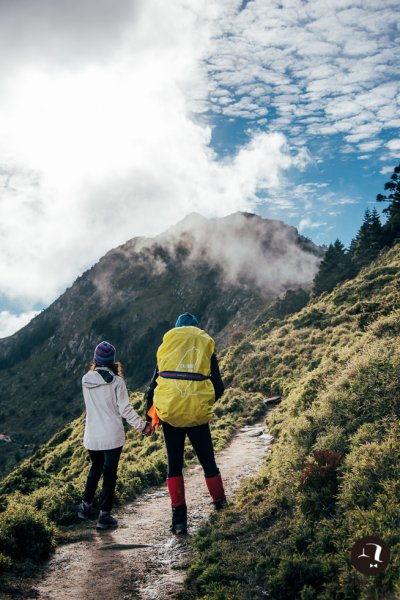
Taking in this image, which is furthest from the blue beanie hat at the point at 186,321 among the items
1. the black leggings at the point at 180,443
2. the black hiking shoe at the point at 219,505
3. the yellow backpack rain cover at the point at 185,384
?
the black hiking shoe at the point at 219,505

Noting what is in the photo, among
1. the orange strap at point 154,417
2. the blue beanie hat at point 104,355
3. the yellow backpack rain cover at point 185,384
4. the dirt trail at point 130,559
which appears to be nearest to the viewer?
the dirt trail at point 130,559

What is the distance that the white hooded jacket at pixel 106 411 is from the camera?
23.2 ft

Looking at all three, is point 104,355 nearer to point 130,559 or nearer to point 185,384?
point 185,384

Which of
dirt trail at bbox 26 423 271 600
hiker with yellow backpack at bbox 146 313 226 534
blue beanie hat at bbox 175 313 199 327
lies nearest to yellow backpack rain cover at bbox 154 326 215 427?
hiker with yellow backpack at bbox 146 313 226 534

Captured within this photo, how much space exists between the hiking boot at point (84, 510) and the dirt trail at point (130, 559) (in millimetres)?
206

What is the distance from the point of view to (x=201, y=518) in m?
7.59

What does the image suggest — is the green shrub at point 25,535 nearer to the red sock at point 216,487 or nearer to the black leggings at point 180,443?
the black leggings at point 180,443

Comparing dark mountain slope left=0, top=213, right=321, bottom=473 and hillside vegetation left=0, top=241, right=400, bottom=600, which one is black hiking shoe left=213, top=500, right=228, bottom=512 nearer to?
hillside vegetation left=0, top=241, right=400, bottom=600

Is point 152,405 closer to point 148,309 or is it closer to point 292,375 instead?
point 292,375

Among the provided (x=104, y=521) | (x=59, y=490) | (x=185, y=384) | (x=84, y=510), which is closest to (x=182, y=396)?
(x=185, y=384)

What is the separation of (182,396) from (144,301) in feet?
499

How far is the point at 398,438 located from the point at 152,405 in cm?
381

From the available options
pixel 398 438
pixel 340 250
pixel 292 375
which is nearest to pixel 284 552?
pixel 398 438

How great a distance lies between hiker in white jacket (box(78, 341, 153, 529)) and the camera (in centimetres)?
711
